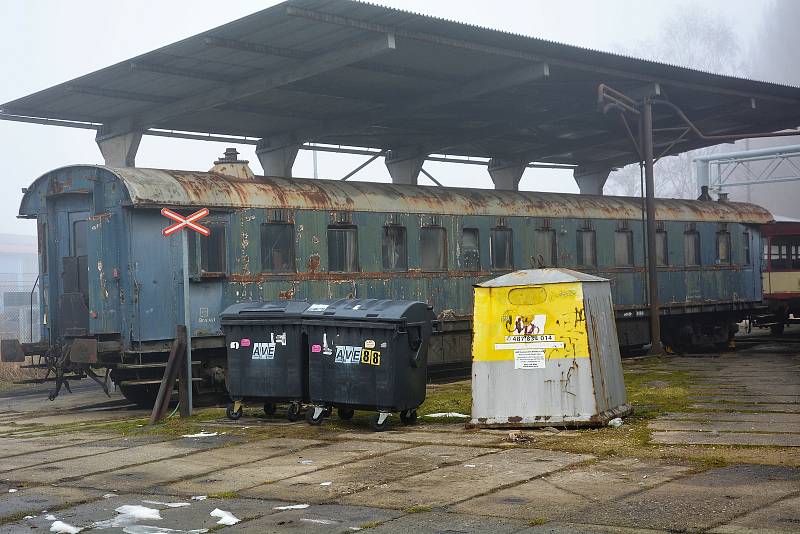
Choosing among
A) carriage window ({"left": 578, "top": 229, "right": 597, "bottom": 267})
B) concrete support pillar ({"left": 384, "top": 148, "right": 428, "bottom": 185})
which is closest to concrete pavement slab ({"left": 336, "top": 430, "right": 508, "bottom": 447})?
carriage window ({"left": 578, "top": 229, "right": 597, "bottom": 267})

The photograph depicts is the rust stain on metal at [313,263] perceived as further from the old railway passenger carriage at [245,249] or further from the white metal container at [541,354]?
the white metal container at [541,354]

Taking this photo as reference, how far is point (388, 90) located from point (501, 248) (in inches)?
168

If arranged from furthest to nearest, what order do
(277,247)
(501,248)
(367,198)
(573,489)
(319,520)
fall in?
(501,248), (367,198), (277,247), (573,489), (319,520)

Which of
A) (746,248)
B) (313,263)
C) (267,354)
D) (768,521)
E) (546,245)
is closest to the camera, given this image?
(768,521)

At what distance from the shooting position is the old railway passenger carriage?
14938 millimetres

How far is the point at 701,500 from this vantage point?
23.7ft

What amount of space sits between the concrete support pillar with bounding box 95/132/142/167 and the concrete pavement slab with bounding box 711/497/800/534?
722 inches

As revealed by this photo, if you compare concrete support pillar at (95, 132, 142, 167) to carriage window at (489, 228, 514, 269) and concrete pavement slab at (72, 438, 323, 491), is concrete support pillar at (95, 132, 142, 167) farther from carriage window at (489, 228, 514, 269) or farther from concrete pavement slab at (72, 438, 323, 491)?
concrete pavement slab at (72, 438, 323, 491)

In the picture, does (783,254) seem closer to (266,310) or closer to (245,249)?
(245,249)

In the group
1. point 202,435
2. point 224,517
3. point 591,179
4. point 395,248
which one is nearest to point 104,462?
point 202,435

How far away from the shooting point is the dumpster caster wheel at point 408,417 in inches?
471

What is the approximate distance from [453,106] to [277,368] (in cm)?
1206

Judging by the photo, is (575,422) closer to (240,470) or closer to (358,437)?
(358,437)

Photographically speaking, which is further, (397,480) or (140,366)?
(140,366)
